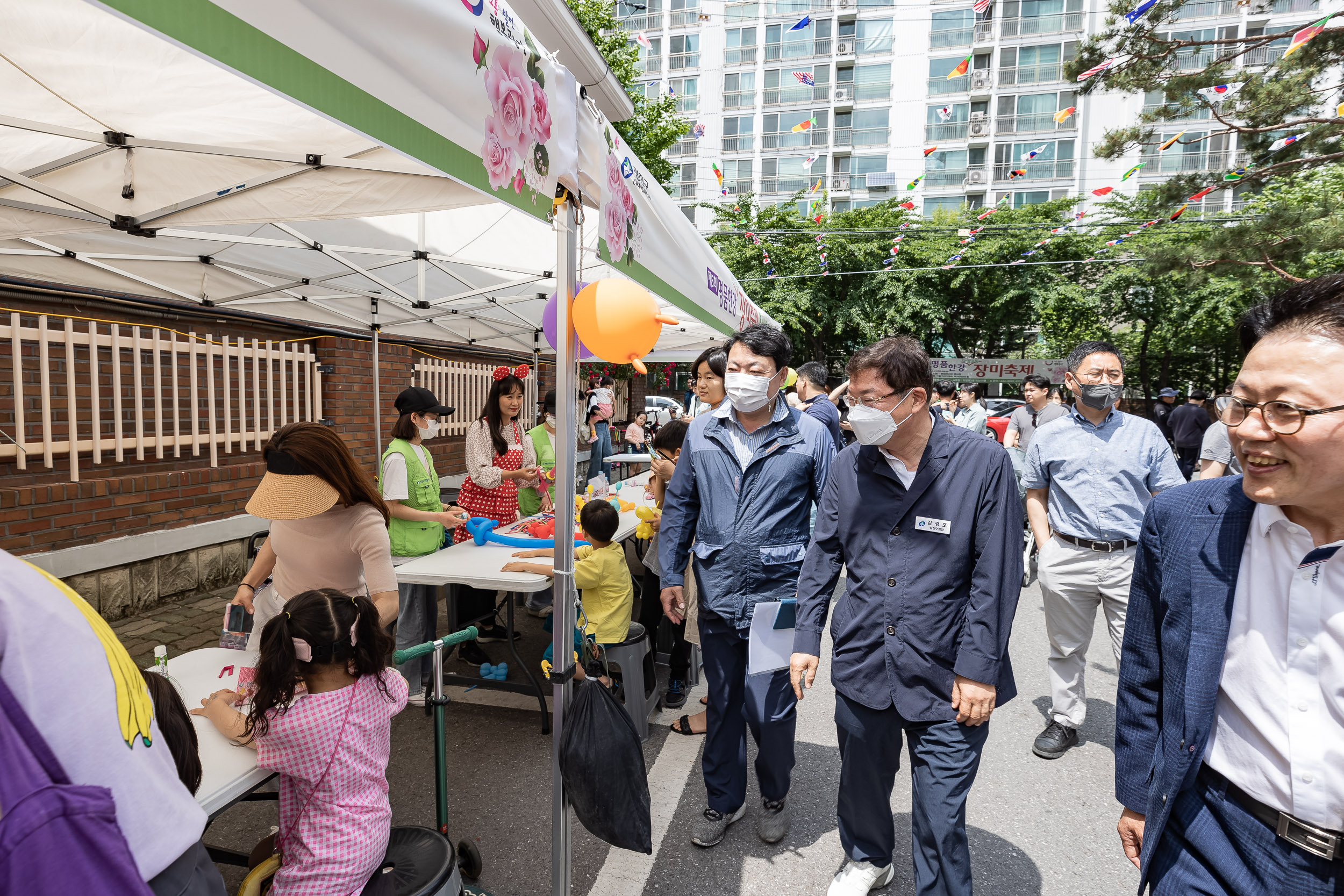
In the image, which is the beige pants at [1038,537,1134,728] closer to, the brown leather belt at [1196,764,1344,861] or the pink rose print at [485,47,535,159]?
the brown leather belt at [1196,764,1344,861]

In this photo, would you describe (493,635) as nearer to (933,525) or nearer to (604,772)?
(604,772)

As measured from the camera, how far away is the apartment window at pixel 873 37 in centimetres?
Answer: 3350

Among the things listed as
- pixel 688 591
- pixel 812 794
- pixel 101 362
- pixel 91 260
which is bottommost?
pixel 812 794

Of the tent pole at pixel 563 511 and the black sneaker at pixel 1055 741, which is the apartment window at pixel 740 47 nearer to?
the black sneaker at pixel 1055 741

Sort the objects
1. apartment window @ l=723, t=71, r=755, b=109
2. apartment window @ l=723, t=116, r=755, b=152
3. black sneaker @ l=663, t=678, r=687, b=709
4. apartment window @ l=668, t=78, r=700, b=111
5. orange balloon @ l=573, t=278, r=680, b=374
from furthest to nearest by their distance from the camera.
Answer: apartment window @ l=668, t=78, r=700, b=111, apartment window @ l=723, t=116, r=755, b=152, apartment window @ l=723, t=71, r=755, b=109, black sneaker @ l=663, t=678, r=687, b=709, orange balloon @ l=573, t=278, r=680, b=374

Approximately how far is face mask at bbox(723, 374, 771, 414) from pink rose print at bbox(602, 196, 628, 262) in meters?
0.66

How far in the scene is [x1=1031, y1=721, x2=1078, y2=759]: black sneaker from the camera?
11.1 ft

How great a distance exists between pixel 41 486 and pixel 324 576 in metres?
3.61

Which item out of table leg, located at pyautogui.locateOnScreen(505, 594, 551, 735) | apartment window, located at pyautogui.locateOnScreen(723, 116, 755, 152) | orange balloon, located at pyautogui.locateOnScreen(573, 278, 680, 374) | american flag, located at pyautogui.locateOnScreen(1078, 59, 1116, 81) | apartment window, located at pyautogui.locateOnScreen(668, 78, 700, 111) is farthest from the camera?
apartment window, located at pyautogui.locateOnScreen(668, 78, 700, 111)

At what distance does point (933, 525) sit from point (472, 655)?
3.41m

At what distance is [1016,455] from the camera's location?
716 cm

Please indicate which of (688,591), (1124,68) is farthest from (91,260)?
(1124,68)

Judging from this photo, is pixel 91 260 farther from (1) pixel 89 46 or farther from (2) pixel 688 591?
(2) pixel 688 591

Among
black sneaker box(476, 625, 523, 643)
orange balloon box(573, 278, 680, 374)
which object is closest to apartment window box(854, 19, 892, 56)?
black sneaker box(476, 625, 523, 643)
